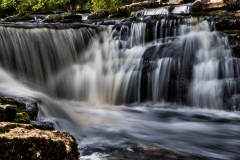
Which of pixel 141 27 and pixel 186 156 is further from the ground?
pixel 141 27

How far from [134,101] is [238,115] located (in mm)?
2554

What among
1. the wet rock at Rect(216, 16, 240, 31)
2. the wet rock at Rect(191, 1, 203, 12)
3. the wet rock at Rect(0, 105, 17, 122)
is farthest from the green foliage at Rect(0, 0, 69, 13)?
the wet rock at Rect(0, 105, 17, 122)

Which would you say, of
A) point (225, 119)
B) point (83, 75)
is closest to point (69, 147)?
point (225, 119)

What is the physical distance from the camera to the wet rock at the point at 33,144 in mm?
2064

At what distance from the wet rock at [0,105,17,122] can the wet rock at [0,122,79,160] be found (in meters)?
0.61

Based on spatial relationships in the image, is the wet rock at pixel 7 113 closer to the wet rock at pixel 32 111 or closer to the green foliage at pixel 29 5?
the wet rock at pixel 32 111

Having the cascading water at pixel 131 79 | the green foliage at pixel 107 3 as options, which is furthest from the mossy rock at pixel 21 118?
the green foliage at pixel 107 3

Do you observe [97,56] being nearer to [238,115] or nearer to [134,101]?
[134,101]

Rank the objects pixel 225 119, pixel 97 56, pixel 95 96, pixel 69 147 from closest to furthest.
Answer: pixel 69 147 < pixel 225 119 < pixel 95 96 < pixel 97 56

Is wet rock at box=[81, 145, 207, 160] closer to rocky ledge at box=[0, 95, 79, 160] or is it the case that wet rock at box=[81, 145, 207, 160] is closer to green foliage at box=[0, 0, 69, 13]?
rocky ledge at box=[0, 95, 79, 160]

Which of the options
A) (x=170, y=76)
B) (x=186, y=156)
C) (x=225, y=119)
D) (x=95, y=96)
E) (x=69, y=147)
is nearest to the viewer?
(x=69, y=147)

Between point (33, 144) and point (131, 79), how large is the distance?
5.86 metres

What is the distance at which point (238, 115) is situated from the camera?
6.16 metres

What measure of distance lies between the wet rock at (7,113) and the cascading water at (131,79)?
1.38 m
